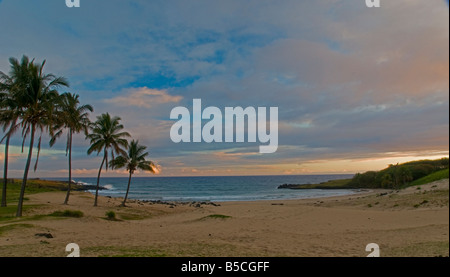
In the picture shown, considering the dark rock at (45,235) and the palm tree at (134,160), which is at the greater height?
the palm tree at (134,160)

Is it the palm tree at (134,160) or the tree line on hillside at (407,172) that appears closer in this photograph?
the palm tree at (134,160)

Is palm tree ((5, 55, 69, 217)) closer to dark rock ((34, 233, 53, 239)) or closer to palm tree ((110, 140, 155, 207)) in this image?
dark rock ((34, 233, 53, 239))

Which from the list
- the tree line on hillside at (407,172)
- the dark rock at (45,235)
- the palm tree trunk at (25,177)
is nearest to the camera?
the dark rock at (45,235)

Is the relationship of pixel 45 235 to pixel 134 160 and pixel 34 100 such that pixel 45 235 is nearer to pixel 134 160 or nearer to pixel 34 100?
pixel 34 100

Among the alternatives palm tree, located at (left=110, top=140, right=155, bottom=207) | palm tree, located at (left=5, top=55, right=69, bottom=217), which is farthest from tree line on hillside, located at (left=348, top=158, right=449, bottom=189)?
palm tree, located at (left=5, top=55, right=69, bottom=217)

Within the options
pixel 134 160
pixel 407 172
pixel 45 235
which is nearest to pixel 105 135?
pixel 134 160

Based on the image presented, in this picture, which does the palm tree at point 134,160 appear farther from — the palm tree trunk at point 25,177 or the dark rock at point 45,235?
the dark rock at point 45,235

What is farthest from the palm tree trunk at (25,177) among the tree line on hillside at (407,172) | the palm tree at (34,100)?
the tree line on hillside at (407,172)

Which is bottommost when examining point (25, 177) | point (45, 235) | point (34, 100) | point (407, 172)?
A: point (45, 235)

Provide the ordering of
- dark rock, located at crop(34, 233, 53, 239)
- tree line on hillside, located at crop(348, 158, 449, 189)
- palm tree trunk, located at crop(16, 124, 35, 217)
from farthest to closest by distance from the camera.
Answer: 1. tree line on hillside, located at crop(348, 158, 449, 189)
2. palm tree trunk, located at crop(16, 124, 35, 217)
3. dark rock, located at crop(34, 233, 53, 239)

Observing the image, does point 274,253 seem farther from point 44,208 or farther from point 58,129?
point 44,208

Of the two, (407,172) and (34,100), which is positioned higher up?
(34,100)
